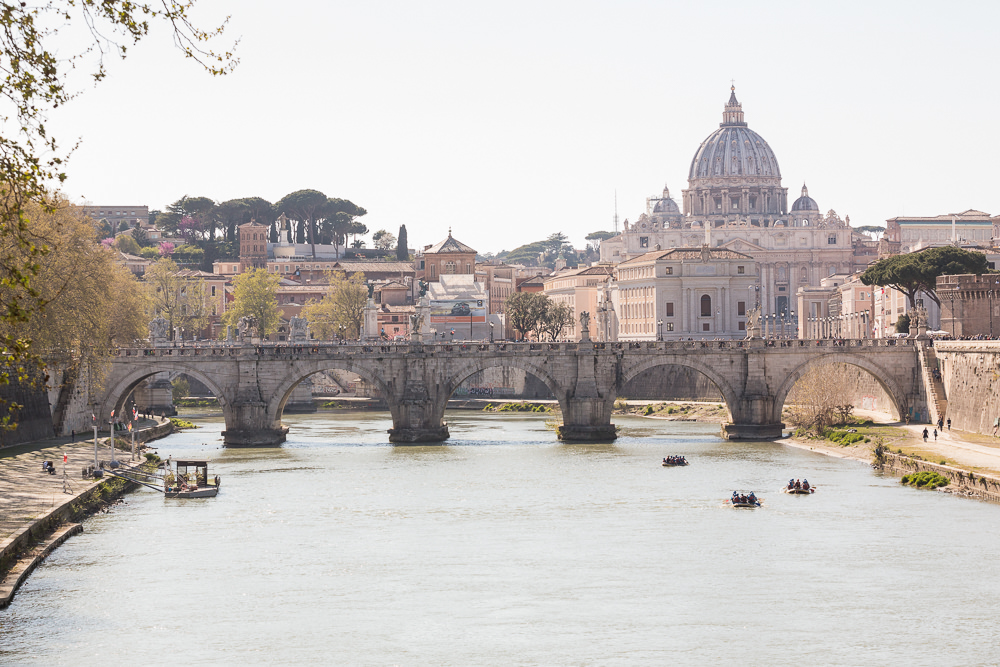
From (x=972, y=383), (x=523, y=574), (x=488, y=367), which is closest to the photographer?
(x=523, y=574)

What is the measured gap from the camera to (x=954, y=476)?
55594mm

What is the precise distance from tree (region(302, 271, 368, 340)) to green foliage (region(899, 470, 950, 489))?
80801 mm

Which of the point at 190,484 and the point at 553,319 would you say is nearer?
the point at 190,484

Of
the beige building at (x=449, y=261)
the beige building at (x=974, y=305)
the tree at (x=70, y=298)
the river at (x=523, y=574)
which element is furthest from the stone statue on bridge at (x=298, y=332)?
the beige building at (x=449, y=261)

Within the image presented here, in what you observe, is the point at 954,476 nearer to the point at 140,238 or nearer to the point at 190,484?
the point at 190,484

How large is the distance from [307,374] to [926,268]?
149ft

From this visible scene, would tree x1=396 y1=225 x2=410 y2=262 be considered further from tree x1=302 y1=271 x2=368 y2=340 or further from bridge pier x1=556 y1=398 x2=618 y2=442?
Result: bridge pier x1=556 y1=398 x2=618 y2=442

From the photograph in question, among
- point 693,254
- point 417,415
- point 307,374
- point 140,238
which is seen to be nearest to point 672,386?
point 693,254

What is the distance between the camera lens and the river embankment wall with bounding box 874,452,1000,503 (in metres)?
52.4

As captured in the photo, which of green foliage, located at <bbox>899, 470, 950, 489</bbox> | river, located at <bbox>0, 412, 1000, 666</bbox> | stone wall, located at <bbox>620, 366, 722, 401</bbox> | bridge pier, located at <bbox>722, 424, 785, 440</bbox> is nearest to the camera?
river, located at <bbox>0, 412, 1000, 666</bbox>

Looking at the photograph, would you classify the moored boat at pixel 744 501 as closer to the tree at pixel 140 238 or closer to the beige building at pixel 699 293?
the beige building at pixel 699 293

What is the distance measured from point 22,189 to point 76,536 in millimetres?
27811

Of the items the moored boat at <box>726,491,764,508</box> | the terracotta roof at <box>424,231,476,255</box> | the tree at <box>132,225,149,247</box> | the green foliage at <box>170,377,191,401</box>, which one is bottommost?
the moored boat at <box>726,491,764,508</box>

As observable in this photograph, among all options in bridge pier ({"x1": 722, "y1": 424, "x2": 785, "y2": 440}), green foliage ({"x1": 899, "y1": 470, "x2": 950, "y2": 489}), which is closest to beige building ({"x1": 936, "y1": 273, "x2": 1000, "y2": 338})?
bridge pier ({"x1": 722, "y1": 424, "x2": 785, "y2": 440})
